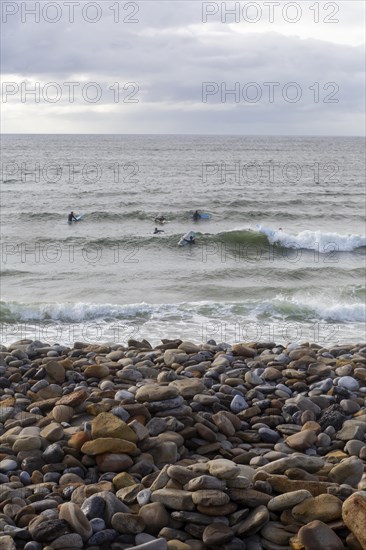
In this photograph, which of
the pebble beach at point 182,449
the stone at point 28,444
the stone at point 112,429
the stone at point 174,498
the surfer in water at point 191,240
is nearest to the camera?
the pebble beach at point 182,449

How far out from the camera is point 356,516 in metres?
3.78

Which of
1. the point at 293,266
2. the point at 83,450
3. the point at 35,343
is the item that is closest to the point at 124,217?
the point at 293,266

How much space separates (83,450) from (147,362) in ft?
7.42

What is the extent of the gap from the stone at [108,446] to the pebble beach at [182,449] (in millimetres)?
10

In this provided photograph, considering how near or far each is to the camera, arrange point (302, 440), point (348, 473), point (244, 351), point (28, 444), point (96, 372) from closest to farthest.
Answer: point (348, 473)
point (28, 444)
point (302, 440)
point (96, 372)
point (244, 351)

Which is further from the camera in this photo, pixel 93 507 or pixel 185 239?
pixel 185 239

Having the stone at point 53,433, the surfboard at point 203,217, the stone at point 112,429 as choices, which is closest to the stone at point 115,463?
the stone at point 112,429

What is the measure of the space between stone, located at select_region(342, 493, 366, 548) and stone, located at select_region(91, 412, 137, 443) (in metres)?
1.67

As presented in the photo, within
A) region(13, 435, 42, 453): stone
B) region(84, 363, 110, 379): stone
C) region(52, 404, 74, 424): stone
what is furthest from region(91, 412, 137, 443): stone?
region(84, 363, 110, 379): stone

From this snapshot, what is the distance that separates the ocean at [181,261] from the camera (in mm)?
Result: 11406

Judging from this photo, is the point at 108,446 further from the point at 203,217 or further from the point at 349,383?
the point at 203,217

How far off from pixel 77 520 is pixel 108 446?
0.98 m

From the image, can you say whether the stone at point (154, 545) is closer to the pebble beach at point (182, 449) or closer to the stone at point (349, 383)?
the pebble beach at point (182, 449)

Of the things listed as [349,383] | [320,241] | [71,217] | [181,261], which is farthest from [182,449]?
[71,217]
